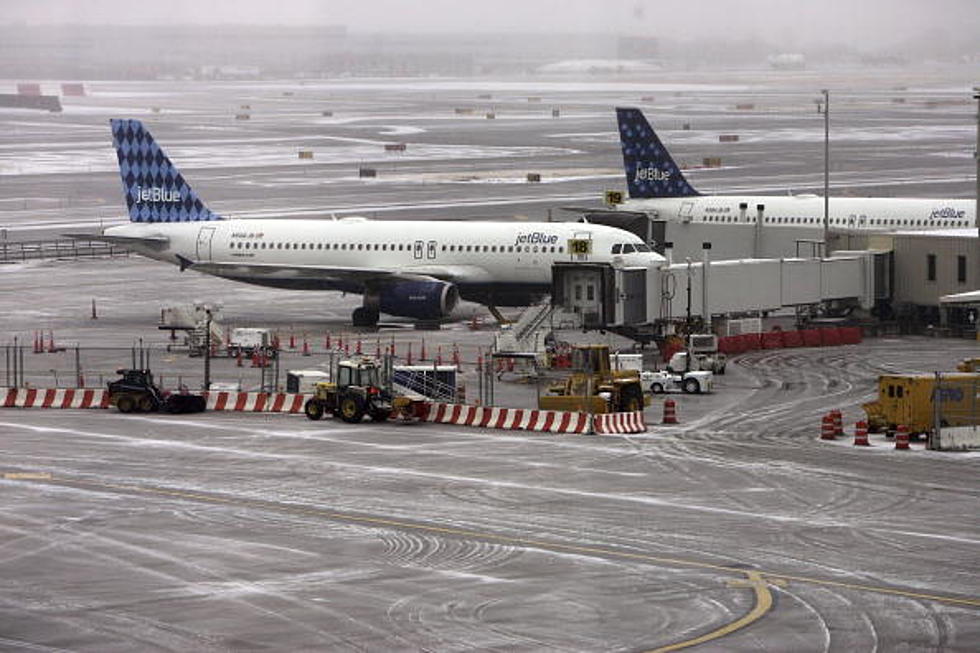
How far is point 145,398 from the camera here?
195 ft

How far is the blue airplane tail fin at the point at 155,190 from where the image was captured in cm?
8306

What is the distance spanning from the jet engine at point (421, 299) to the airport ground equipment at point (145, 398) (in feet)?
57.1

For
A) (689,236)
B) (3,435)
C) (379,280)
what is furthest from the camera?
(689,236)

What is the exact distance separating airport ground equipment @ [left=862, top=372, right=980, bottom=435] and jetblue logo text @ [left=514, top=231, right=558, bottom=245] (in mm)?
24208

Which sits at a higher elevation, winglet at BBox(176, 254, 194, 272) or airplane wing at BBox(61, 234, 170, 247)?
airplane wing at BBox(61, 234, 170, 247)

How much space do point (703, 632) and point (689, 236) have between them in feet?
191

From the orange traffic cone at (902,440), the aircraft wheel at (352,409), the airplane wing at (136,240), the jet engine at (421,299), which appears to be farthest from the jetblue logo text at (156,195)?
the orange traffic cone at (902,440)

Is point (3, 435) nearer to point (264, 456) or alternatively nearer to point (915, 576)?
point (264, 456)

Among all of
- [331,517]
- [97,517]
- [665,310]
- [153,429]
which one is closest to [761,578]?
[331,517]

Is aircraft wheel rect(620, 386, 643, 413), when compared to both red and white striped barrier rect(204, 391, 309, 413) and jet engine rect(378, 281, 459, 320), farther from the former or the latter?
jet engine rect(378, 281, 459, 320)

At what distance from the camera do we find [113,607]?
1348 inches

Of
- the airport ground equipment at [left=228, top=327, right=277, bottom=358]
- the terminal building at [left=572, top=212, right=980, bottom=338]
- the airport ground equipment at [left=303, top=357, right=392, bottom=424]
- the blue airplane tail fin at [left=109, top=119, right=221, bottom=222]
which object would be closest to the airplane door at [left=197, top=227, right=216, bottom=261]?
the blue airplane tail fin at [left=109, top=119, right=221, bottom=222]

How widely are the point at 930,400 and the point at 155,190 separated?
129 feet

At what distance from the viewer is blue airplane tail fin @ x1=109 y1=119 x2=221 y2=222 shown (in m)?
83.1
